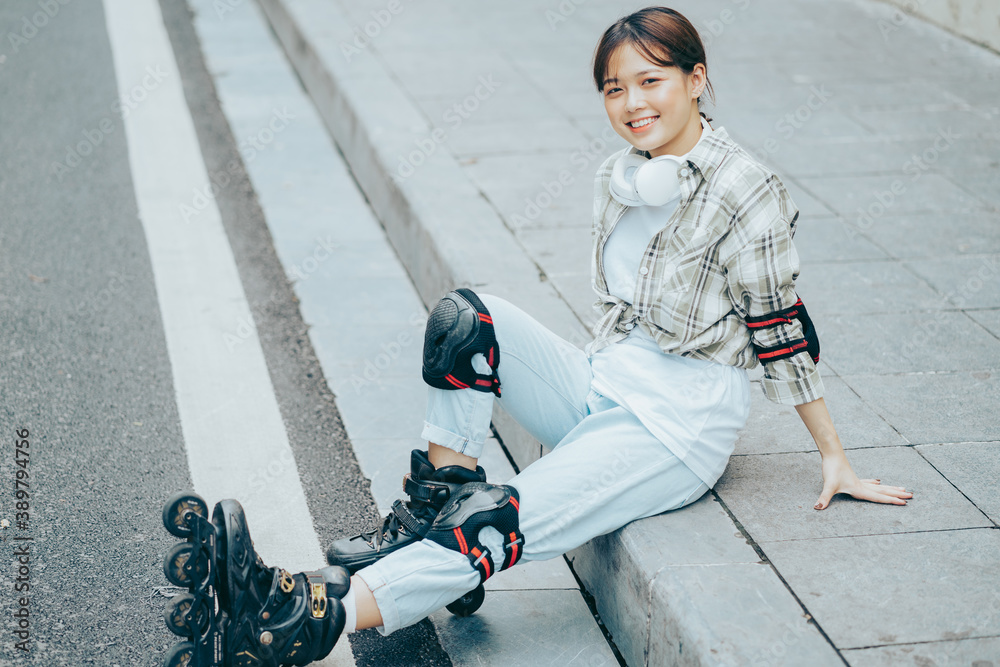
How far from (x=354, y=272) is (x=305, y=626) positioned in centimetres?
255

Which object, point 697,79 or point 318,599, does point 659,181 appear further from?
point 318,599

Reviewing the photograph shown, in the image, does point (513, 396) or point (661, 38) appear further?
point (513, 396)

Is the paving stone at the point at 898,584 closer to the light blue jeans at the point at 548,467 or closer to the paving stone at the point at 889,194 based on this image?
the light blue jeans at the point at 548,467

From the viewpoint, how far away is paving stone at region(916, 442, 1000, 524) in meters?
2.58

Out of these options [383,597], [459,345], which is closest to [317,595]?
[383,597]

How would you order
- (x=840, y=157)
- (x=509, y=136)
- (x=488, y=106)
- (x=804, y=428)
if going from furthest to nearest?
(x=488, y=106) → (x=509, y=136) → (x=840, y=157) → (x=804, y=428)

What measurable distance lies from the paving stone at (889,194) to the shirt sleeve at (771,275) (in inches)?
92.1

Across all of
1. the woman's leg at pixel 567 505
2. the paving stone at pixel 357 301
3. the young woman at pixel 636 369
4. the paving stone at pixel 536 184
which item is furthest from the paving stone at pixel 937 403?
the paving stone at pixel 357 301

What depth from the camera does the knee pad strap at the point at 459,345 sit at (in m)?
2.49

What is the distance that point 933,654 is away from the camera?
2029 millimetres

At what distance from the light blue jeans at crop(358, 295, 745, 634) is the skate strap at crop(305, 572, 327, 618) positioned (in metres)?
0.10

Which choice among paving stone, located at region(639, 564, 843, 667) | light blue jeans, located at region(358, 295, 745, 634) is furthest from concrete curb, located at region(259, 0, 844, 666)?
light blue jeans, located at region(358, 295, 745, 634)


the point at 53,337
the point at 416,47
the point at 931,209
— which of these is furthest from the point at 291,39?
the point at 931,209

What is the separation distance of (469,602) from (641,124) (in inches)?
48.4
